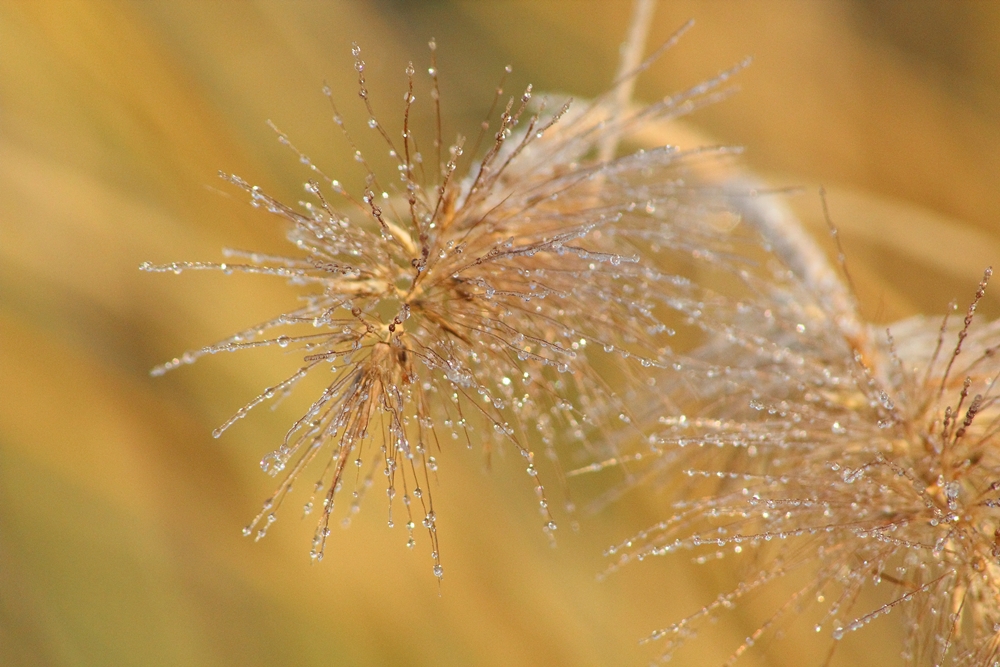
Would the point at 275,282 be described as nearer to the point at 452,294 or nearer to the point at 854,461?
the point at 452,294

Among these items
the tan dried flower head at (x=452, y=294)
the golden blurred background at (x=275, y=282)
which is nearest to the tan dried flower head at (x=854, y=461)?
the tan dried flower head at (x=452, y=294)

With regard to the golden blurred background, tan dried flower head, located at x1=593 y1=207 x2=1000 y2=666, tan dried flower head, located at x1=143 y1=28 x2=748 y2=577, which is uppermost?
the golden blurred background

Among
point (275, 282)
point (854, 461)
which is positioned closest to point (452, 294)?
point (854, 461)

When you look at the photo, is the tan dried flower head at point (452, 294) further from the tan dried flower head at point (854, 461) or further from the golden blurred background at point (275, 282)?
the golden blurred background at point (275, 282)

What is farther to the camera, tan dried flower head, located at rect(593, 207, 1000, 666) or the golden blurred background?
the golden blurred background

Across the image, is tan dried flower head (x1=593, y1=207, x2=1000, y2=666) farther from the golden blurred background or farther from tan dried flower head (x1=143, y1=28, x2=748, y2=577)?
the golden blurred background

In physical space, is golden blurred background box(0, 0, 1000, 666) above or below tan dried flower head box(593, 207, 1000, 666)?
above

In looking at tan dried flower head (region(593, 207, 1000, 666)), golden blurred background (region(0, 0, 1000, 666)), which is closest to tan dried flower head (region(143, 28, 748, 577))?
tan dried flower head (region(593, 207, 1000, 666))
